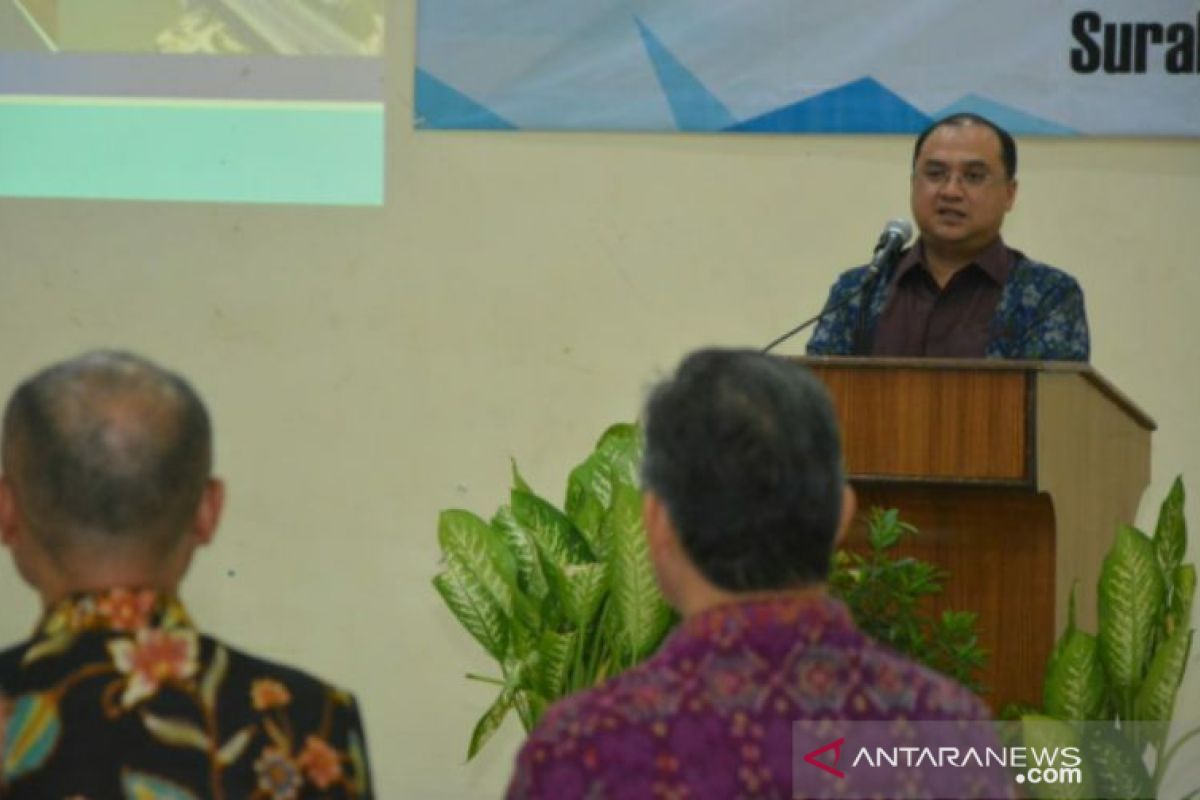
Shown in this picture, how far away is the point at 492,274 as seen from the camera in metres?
4.91

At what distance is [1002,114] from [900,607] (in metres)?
2.20

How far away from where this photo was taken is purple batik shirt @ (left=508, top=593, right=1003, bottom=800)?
4.61 feet

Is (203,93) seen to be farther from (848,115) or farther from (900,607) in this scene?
(900,607)

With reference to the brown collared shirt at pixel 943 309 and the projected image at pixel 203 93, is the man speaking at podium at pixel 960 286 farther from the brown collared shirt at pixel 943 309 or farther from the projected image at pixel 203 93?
the projected image at pixel 203 93

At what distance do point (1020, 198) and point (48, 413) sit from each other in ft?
11.8

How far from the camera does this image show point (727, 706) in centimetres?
143

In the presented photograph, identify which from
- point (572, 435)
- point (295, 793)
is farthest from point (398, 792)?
point (295, 793)

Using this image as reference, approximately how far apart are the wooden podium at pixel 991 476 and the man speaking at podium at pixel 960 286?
0.43 m

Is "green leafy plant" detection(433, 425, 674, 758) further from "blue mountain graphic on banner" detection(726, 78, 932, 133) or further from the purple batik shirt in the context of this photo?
"blue mountain graphic on banner" detection(726, 78, 932, 133)

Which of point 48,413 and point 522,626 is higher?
point 48,413

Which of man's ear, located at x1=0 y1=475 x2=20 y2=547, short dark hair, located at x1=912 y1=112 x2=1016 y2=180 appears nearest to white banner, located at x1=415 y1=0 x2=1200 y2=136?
short dark hair, located at x1=912 y1=112 x2=1016 y2=180

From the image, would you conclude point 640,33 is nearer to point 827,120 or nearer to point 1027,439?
point 827,120

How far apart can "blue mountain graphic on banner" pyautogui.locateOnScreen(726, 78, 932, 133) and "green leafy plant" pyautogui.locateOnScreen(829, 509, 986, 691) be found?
2.10m

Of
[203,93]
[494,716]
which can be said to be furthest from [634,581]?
[203,93]
